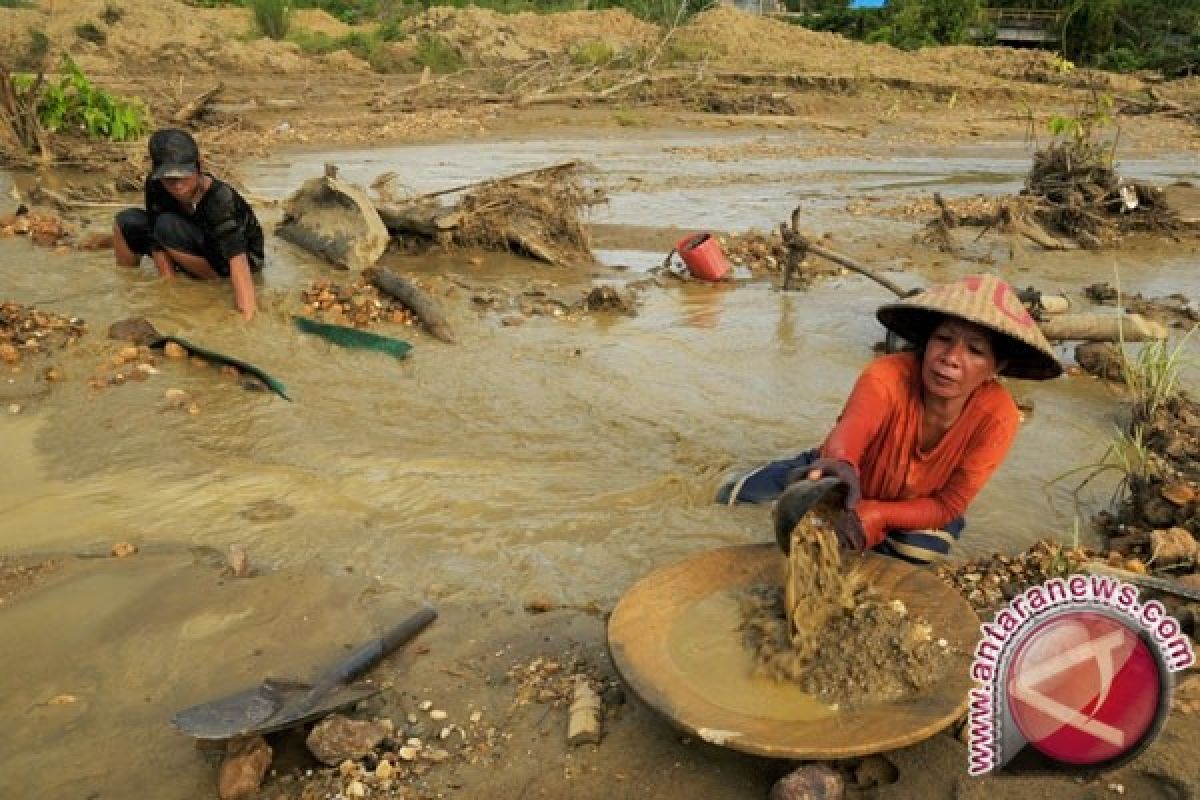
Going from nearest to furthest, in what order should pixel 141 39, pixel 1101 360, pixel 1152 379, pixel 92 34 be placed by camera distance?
pixel 1152 379, pixel 1101 360, pixel 92 34, pixel 141 39

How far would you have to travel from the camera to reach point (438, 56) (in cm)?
2069

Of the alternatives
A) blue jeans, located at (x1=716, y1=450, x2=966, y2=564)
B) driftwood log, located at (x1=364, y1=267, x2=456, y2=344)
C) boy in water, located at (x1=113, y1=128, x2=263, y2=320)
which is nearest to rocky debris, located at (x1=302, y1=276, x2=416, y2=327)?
driftwood log, located at (x1=364, y1=267, x2=456, y2=344)

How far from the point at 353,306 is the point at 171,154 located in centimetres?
134

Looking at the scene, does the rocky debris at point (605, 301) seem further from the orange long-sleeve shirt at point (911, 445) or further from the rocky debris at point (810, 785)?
the rocky debris at point (810, 785)

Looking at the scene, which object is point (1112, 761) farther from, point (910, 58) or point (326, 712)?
point (910, 58)

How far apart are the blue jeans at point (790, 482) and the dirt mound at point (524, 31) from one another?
17954mm

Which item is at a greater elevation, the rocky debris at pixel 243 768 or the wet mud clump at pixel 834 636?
the wet mud clump at pixel 834 636

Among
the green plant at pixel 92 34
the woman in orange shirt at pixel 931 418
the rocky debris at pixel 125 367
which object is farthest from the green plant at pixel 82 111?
the green plant at pixel 92 34

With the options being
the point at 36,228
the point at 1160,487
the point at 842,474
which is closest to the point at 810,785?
the point at 842,474

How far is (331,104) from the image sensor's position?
16.1m

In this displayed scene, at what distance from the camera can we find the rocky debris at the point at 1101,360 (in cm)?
525

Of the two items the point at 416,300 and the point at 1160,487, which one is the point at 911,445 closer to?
the point at 1160,487

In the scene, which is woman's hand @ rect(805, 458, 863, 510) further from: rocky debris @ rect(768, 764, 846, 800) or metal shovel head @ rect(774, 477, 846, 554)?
rocky debris @ rect(768, 764, 846, 800)

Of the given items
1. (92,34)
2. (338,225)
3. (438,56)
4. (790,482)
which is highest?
(92,34)
